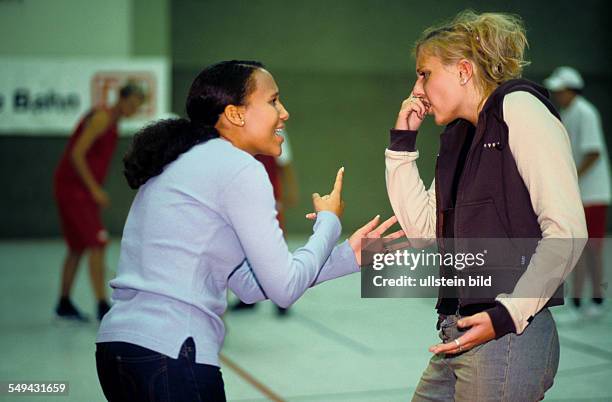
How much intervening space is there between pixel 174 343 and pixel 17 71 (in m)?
9.80

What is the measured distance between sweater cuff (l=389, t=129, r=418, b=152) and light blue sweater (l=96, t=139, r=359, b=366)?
0.44 m

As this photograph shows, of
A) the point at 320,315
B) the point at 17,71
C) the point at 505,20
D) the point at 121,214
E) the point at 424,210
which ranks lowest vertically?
the point at 121,214

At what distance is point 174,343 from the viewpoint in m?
1.80

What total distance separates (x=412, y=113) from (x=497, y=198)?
40 centimetres

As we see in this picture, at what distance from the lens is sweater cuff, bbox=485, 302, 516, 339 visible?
5.75 ft

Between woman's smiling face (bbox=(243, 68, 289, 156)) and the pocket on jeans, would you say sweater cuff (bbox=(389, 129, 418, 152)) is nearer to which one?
woman's smiling face (bbox=(243, 68, 289, 156))

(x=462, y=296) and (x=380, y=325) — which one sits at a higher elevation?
(x=462, y=296)

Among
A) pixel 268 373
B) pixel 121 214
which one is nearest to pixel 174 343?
pixel 268 373

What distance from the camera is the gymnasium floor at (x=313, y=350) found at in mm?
4223

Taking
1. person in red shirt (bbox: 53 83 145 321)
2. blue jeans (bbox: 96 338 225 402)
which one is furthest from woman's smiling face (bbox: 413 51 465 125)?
person in red shirt (bbox: 53 83 145 321)

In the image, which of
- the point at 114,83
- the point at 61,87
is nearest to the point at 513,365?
the point at 114,83

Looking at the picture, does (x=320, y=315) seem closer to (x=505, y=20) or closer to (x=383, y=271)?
(x=383, y=271)

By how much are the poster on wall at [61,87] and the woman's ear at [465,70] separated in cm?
931

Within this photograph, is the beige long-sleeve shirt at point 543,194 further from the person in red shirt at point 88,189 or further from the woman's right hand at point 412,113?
the person in red shirt at point 88,189
